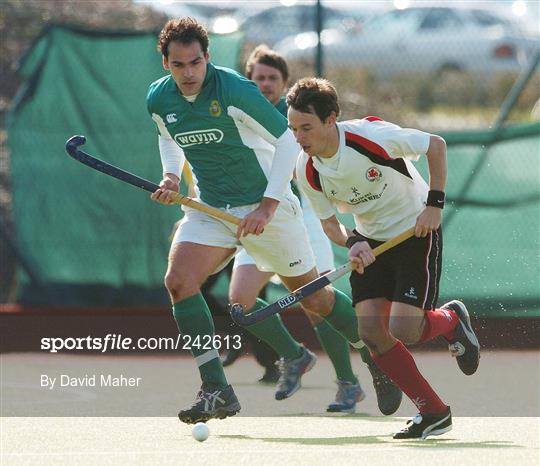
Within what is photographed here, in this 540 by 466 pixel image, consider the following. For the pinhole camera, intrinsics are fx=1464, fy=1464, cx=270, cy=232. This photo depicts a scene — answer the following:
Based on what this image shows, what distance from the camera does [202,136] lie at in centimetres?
600

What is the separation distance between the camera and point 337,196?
5879mm

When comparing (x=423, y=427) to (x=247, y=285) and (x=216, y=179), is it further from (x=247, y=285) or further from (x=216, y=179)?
(x=247, y=285)

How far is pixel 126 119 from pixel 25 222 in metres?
0.99

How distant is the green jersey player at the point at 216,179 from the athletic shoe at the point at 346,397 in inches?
26.1

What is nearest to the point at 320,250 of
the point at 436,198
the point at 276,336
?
the point at 276,336

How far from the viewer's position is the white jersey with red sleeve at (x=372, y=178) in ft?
18.8

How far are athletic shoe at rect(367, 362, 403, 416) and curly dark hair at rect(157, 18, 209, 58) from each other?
5.16 ft

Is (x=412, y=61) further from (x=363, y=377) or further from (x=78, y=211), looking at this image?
(x=363, y=377)

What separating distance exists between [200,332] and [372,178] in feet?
3.05

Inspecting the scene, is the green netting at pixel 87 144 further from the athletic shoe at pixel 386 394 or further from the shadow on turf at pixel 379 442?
the shadow on turf at pixel 379 442

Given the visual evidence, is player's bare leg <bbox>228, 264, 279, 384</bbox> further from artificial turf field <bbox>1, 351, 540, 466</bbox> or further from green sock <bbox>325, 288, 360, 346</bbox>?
green sock <bbox>325, 288, 360, 346</bbox>

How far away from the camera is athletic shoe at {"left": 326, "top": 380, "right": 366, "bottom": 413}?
21.8 ft

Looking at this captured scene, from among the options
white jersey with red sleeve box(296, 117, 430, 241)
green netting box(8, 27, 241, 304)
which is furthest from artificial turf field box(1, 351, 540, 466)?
green netting box(8, 27, 241, 304)

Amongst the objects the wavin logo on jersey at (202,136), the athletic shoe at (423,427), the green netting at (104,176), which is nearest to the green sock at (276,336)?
the wavin logo on jersey at (202,136)
